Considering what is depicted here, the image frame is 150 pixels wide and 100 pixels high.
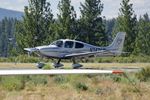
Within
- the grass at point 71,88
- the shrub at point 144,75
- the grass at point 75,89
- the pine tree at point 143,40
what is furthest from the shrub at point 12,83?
the pine tree at point 143,40

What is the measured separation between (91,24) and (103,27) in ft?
9.83

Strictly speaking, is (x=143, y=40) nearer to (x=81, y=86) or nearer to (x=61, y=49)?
(x=61, y=49)

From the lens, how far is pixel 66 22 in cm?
6128

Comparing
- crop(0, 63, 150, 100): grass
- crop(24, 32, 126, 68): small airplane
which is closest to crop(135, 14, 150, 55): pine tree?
crop(24, 32, 126, 68): small airplane

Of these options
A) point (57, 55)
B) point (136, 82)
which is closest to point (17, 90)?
point (136, 82)

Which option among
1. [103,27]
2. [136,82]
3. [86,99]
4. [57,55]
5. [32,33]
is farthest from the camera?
[103,27]

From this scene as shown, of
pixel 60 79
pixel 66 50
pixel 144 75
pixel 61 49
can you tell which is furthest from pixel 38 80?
pixel 66 50

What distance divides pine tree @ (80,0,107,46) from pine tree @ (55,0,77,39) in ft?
8.60

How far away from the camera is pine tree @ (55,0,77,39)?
6059cm

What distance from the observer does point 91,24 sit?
66.4m

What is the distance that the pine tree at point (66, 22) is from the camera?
60594 millimetres

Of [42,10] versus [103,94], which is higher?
[42,10]

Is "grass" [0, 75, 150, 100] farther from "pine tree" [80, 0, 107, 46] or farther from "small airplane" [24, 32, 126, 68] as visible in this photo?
"pine tree" [80, 0, 107, 46]

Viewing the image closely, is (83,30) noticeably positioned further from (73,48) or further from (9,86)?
(9,86)
